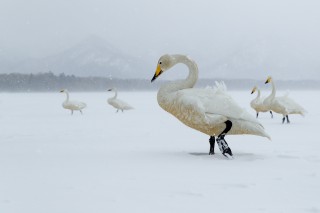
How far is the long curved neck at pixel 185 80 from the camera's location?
7891mm

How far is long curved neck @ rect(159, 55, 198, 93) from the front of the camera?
7.89 m

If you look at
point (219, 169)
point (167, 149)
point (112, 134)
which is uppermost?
point (219, 169)

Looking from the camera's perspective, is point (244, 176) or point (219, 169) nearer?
point (244, 176)

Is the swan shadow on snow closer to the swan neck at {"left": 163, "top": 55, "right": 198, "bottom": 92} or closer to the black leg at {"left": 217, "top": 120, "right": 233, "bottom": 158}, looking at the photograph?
the black leg at {"left": 217, "top": 120, "right": 233, "bottom": 158}

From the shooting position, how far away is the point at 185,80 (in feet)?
26.4

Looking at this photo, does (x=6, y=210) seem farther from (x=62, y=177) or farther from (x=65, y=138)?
(x=65, y=138)

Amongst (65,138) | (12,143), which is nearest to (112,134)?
(65,138)

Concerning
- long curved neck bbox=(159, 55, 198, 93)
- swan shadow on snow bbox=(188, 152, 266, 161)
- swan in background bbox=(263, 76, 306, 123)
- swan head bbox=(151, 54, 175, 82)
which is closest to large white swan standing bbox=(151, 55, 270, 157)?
long curved neck bbox=(159, 55, 198, 93)

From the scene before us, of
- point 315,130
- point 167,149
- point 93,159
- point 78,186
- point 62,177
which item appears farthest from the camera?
point 315,130

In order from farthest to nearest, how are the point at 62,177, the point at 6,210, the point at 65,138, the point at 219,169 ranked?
the point at 65,138 → the point at 219,169 → the point at 62,177 → the point at 6,210

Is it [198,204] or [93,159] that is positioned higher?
[198,204]

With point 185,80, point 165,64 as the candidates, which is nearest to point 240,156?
point 185,80

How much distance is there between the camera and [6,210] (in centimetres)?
429

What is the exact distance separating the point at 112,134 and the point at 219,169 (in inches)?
218
